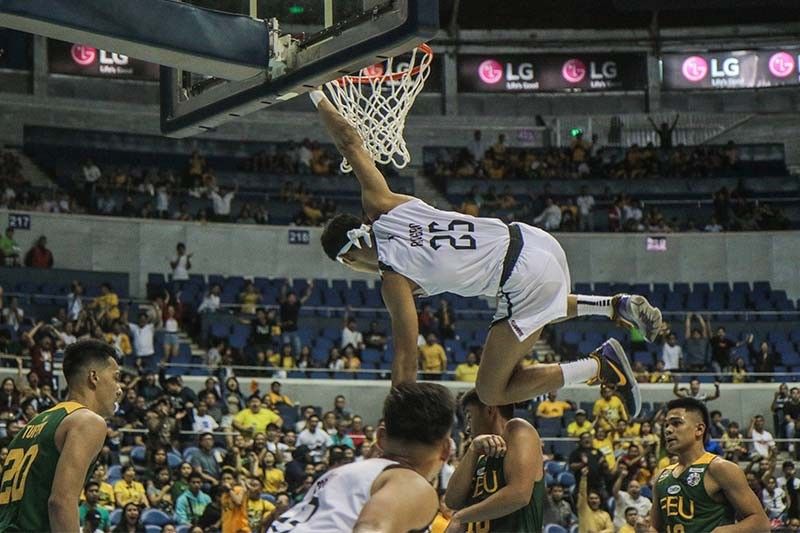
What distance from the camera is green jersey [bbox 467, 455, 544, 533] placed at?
6898 mm

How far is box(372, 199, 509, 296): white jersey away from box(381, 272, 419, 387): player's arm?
0.26ft

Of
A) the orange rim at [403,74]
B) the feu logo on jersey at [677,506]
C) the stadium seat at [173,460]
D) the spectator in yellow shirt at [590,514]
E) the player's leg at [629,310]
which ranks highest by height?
the orange rim at [403,74]

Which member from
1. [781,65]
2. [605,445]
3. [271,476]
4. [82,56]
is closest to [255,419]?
[271,476]

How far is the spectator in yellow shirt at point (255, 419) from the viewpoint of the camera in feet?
56.3

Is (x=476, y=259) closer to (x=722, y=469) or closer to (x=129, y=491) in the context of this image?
(x=722, y=469)

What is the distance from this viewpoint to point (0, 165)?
81.9ft

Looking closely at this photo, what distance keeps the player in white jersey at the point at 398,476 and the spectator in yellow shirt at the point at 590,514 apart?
36.0 ft

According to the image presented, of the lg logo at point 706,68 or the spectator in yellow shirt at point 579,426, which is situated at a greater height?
the lg logo at point 706,68

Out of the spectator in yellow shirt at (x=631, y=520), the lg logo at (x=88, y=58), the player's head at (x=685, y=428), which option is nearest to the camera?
the player's head at (x=685, y=428)

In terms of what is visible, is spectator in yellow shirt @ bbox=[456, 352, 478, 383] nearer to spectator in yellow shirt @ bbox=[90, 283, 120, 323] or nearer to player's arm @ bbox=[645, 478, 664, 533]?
spectator in yellow shirt @ bbox=[90, 283, 120, 323]

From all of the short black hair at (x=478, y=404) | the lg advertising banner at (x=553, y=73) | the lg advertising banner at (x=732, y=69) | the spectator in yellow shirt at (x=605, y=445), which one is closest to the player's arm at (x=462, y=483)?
the short black hair at (x=478, y=404)

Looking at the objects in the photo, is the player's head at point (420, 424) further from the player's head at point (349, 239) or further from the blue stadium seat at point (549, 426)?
the blue stadium seat at point (549, 426)

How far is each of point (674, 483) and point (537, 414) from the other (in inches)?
454

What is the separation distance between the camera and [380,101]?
1043 cm
